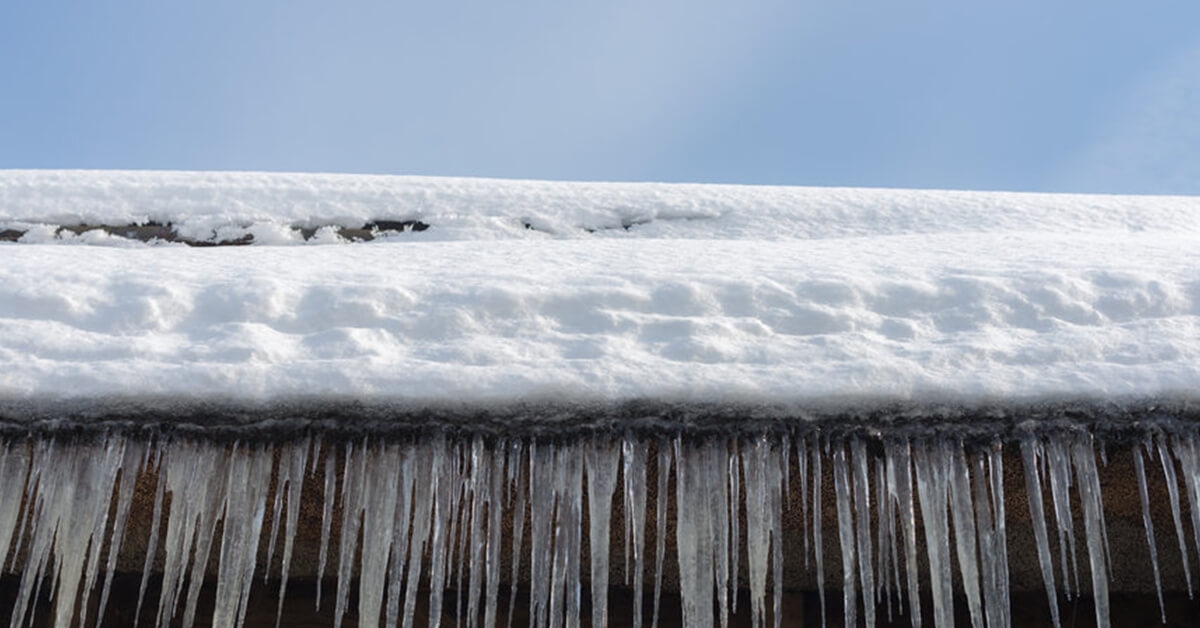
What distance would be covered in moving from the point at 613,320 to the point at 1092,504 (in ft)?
2.82

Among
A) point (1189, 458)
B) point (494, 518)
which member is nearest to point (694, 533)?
point (494, 518)

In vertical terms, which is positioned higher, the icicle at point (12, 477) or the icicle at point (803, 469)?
the icicle at point (803, 469)

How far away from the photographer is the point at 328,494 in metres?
1.44

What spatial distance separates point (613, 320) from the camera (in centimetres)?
159

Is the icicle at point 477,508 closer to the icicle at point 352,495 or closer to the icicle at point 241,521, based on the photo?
the icicle at point 352,495

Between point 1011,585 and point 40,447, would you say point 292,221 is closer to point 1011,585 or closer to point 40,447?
point 40,447

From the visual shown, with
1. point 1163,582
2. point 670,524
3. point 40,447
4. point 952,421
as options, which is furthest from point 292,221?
point 1163,582

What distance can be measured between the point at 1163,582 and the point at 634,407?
1.46 meters

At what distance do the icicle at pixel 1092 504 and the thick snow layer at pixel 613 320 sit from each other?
0.33 feet

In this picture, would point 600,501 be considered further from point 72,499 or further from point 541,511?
point 72,499

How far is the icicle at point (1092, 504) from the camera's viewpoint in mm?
1335

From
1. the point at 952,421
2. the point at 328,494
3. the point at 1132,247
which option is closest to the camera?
the point at 952,421

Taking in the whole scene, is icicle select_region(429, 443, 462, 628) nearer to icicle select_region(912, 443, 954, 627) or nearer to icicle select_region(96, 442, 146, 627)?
icicle select_region(96, 442, 146, 627)

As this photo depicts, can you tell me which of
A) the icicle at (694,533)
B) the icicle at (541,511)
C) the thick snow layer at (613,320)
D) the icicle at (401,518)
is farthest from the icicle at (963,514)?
the icicle at (401,518)
